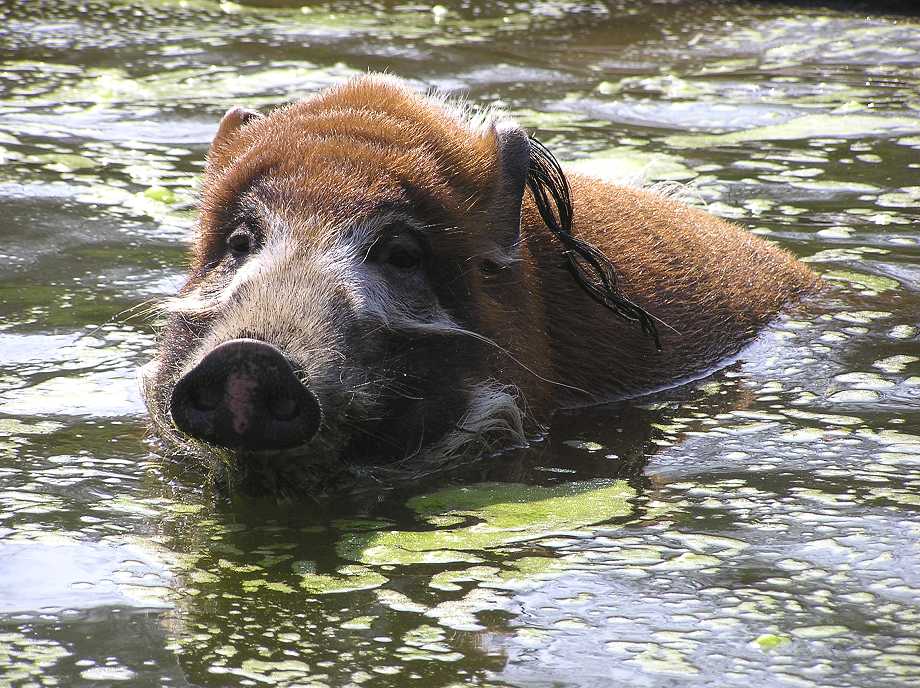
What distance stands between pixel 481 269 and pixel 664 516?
47.6 inches

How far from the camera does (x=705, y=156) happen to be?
997 centimetres

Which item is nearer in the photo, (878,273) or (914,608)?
(914,608)

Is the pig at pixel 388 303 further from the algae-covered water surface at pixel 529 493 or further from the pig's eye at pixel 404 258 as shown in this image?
the algae-covered water surface at pixel 529 493

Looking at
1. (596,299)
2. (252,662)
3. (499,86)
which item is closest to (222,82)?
(499,86)

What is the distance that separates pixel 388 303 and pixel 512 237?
0.70 metres

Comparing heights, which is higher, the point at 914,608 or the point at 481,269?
the point at 481,269

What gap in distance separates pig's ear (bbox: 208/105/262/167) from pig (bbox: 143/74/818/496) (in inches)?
0.4

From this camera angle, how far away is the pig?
4711 mm

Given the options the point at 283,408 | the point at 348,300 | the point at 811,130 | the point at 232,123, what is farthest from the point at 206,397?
the point at 811,130

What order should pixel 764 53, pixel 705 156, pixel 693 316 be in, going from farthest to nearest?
1. pixel 764 53
2. pixel 705 156
3. pixel 693 316

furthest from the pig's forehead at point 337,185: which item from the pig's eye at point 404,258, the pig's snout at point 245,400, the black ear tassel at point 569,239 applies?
the pig's snout at point 245,400

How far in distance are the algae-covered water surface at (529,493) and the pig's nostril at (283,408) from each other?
1.29 feet

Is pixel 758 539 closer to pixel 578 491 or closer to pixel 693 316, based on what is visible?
pixel 578 491

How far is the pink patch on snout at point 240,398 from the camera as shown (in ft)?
14.5
